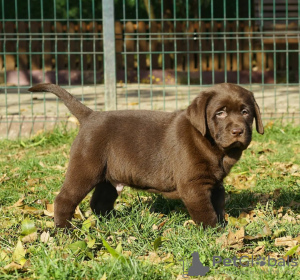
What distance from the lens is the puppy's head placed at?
3.92 meters

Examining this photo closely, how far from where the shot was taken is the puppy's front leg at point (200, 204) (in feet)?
12.9

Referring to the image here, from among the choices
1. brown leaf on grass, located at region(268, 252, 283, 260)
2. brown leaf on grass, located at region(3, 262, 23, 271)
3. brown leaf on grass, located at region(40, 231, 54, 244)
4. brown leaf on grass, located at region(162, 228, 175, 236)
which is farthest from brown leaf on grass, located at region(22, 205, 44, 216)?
brown leaf on grass, located at region(268, 252, 283, 260)

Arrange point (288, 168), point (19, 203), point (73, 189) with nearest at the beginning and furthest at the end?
point (73, 189) → point (19, 203) → point (288, 168)

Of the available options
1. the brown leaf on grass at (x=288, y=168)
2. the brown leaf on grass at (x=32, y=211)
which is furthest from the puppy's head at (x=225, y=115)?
the brown leaf on grass at (x=288, y=168)

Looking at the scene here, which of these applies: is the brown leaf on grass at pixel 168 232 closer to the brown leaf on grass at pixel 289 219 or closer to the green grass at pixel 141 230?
the green grass at pixel 141 230

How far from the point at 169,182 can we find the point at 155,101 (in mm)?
5424

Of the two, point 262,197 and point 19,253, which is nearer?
point 19,253

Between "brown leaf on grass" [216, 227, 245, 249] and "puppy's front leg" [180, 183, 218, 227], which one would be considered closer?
"brown leaf on grass" [216, 227, 245, 249]

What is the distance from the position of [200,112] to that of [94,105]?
5084 millimetres

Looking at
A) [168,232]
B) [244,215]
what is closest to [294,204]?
[244,215]

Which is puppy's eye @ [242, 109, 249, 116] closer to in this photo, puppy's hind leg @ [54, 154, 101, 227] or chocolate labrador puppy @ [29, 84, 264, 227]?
chocolate labrador puppy @ [29, 84, 264, 227]

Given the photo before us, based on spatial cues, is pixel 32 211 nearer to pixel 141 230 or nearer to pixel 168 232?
pixel 141 230

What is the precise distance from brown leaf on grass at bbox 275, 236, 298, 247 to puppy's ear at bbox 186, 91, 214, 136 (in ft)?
2.88

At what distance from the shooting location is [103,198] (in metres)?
4.57
